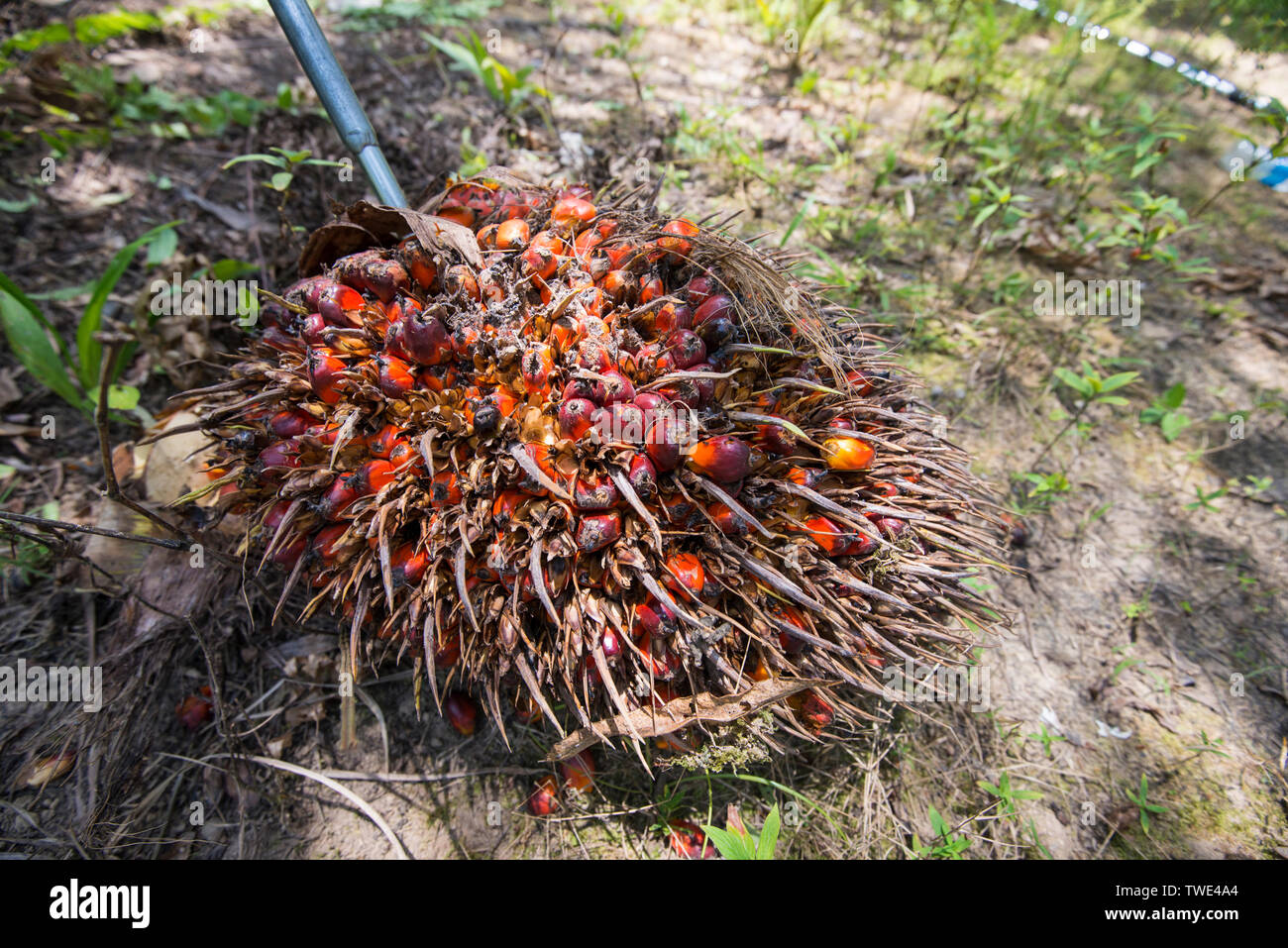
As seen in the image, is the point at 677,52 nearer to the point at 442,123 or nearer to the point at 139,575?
the point at 442,123

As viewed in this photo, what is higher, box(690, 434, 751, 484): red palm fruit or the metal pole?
the metal pole

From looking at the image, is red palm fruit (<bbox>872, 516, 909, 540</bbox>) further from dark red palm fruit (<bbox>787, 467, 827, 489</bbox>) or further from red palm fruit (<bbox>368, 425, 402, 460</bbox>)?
red palm fruit (<bbox>368, 425, 402, 460</bbox>)

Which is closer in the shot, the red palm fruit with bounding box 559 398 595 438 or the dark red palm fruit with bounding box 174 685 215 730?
the red palm fruit with bounding box 559 398 595 438

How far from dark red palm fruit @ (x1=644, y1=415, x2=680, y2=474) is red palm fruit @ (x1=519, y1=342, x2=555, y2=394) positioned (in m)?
0.33

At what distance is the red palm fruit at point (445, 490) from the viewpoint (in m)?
1.73

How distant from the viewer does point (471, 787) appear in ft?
7.97

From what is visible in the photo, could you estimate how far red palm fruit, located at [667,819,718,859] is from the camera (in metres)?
2.27

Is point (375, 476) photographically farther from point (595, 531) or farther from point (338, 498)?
point (595, 531)

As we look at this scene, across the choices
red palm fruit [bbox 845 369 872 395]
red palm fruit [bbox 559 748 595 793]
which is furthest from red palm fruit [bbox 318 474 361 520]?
red palm fruit [bbox 845 369 872 395]

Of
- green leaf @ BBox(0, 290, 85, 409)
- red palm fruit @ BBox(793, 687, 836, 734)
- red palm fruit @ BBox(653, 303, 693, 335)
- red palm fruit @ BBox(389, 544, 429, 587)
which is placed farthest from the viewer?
green leaf @ BBox(0, 290, 85, 409)

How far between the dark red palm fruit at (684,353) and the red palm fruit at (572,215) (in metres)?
0.59

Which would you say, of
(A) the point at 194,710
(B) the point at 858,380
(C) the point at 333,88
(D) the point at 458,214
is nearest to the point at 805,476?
(B) the point at 858,380
